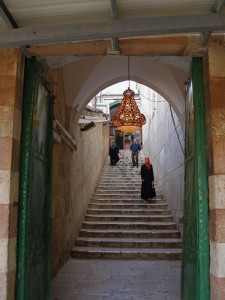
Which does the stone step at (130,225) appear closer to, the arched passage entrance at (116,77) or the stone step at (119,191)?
the stone step at (119,191)

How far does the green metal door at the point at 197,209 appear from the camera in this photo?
247 cm

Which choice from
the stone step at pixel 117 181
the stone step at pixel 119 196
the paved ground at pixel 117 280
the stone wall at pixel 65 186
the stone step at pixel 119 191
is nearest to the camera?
the paved ground at pixel 117 280

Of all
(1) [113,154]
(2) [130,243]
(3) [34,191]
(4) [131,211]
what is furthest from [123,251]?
(1) [113,154]

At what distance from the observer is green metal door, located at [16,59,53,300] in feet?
8.22

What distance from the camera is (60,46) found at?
2631 millimetres

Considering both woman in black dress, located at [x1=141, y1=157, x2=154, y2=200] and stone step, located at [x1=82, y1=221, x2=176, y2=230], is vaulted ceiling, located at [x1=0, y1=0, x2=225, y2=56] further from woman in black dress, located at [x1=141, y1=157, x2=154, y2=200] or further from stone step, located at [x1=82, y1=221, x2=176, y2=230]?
woman in black dress, located at [x1=141, y1=157, x2=154, y2=200]

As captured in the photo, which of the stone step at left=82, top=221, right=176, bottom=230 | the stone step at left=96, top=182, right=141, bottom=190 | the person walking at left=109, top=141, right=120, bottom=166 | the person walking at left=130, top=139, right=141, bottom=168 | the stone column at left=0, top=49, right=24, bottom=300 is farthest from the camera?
the person walking at left=109, top=141, right=120, bottom=166

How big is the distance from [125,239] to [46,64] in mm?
4529

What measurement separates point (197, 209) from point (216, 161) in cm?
42

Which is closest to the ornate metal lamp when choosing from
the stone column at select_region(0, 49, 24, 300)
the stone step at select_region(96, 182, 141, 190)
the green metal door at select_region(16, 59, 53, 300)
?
the green metal door at select_region(16, 59, 53, 300)

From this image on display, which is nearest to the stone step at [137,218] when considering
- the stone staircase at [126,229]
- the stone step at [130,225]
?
the stone staircase at [126,229]

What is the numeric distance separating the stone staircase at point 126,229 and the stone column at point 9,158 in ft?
12.1

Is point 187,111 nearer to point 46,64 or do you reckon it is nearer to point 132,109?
point 46,64

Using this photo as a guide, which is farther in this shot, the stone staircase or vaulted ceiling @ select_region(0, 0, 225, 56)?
the stone staircase
